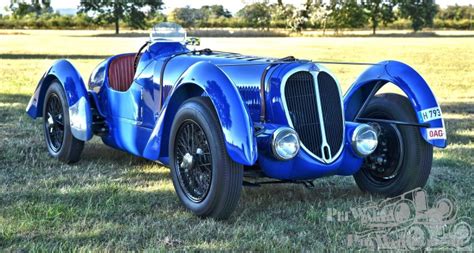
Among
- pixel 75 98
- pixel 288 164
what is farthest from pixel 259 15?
pixel 288 164

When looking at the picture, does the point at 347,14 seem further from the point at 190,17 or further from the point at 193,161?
the point at 193,161

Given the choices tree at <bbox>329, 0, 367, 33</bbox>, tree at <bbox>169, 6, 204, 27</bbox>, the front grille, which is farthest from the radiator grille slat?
tree at <bbox>169, 6, 204, 27</bbox>

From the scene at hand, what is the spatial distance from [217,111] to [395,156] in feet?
5.42

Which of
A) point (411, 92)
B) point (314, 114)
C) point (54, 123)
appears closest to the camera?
point (314, 114)

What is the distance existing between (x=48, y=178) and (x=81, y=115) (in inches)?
28.3

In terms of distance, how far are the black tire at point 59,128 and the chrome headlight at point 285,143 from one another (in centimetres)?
274

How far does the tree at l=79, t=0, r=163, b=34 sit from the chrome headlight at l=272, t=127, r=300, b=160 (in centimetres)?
8197

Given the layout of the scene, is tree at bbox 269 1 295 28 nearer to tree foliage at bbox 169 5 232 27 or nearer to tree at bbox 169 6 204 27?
tree foliage at bbox 169 5 232 27

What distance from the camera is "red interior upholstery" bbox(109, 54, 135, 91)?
6.24 metres

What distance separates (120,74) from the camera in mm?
6285

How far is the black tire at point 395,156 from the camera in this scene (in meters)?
4.87

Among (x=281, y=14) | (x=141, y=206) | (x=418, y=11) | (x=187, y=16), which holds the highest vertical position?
(x=418, y=11)

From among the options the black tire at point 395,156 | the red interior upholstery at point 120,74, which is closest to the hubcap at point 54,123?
the red interior upholstery at point 120,74

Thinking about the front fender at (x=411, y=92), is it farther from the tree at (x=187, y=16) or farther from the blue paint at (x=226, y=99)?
the tree at (x=187, y=16)
